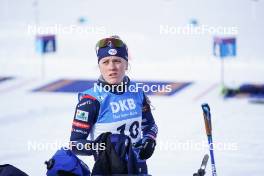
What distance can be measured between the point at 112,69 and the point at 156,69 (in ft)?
30.9

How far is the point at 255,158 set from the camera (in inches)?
277

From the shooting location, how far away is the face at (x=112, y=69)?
439 centimetres

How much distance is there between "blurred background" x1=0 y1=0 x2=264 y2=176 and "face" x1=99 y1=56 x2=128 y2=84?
2431 mm

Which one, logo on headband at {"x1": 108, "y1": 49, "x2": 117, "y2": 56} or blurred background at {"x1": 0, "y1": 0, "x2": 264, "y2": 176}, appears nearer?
logo on headband at {"x1": 108, "y1": 49, "x2": 117, "y2": 56}

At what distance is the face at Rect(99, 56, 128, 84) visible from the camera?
439 centimetres

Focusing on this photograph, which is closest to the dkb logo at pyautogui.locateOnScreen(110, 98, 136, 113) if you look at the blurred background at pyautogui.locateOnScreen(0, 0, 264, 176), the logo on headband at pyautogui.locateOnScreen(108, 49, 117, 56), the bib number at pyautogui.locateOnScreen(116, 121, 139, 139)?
the bib number at pyautogui.locateOnScreen(116, 121, 139, 139)

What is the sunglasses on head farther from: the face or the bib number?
the bib number

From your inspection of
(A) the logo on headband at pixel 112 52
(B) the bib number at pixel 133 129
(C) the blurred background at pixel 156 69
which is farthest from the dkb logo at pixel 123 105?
(C) the blurred background at pixel 156 69

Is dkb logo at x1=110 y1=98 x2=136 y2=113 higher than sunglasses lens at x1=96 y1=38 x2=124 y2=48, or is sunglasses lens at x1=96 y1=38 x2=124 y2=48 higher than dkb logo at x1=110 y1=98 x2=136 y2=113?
sunglasses lens at x1=96 y1=38 x2=124 y2=48

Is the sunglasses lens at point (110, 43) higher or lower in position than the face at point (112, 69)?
higher

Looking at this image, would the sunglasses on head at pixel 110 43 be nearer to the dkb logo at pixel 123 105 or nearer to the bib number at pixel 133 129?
the dkb logo at pixel 123 105

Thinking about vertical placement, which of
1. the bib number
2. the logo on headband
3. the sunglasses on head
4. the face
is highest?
the sunglasses on head

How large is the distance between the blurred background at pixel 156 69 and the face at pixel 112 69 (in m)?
2.43

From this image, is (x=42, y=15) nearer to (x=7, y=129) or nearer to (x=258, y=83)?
(x=258, y=83)
